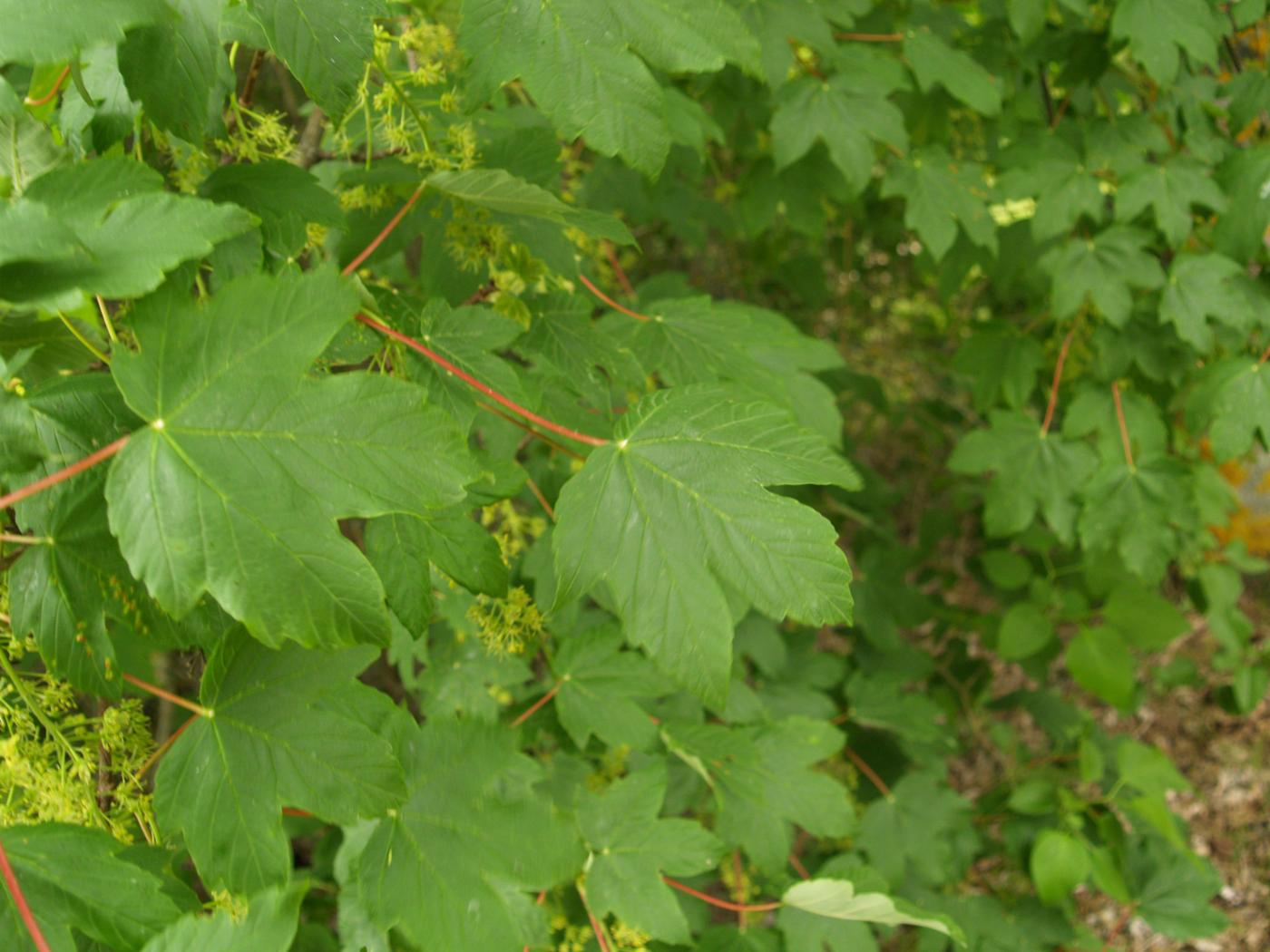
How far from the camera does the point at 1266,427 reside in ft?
6.49

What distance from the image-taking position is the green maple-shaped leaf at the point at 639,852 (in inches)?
50.3

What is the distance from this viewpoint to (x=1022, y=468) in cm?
238

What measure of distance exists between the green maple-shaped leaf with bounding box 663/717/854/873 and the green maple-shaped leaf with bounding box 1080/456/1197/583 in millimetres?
891

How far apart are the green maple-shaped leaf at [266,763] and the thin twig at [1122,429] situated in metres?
1.92

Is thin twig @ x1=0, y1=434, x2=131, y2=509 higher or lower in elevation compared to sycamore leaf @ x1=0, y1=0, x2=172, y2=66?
lower

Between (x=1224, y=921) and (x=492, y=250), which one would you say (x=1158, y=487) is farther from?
(x=492, y=250)

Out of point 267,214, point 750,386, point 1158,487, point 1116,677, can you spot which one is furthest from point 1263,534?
point 267,214

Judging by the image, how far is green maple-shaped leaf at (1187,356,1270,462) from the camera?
78.3 inches

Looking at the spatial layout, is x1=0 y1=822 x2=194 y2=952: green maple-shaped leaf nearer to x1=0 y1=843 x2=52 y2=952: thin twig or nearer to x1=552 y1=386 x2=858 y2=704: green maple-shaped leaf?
x1=0 y1=843 x2=52 y2=952: thin twig

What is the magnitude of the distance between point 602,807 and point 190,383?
0.83 meters

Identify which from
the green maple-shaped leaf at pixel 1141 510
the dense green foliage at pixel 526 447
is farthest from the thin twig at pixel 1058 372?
the green maple-shaped leaf at pixel 1141 510

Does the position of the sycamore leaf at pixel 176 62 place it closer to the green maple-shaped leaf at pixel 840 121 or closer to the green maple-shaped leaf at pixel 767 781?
the green maple-shaped leaf at pixel 767 781

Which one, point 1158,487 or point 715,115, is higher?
point 715,115

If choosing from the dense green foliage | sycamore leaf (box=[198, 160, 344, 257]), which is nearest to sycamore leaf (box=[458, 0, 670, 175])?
the dense green foliage
